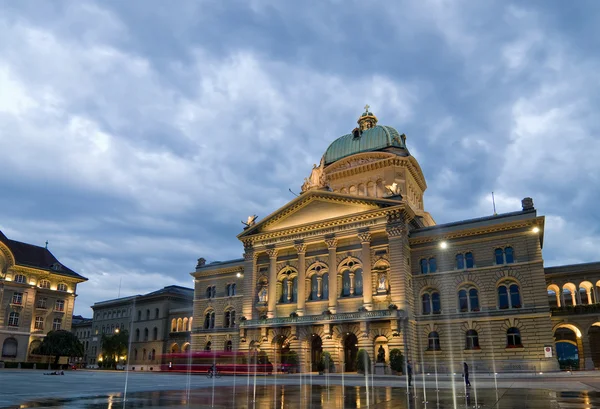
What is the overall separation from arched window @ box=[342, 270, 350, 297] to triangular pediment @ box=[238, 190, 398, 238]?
6364mm

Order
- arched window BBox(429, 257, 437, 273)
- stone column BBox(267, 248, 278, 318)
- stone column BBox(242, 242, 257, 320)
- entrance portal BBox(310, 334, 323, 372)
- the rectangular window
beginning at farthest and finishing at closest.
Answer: the rectangular window < stone column BBox(242, 242, 257, 320) < stone column BBox(267, 248, 278, 318) < entrance portal BBox(310, 334, 323, 372) < arched window BBox(429, 257, 437, 273)

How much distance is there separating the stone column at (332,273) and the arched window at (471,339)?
13445 millimetres

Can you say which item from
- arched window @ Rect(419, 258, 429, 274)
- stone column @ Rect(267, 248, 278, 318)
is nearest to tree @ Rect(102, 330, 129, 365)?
stone column @ Rect(267, 248, 278, 318)

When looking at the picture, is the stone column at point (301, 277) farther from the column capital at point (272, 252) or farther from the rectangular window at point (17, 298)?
the rectangular window at point (17, 298)

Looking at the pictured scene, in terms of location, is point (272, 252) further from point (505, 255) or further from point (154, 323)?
point (154, 323)

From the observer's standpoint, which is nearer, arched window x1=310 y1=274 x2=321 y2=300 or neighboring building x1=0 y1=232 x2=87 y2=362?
arched window x1=310 y1=274 x2=321 y2=300

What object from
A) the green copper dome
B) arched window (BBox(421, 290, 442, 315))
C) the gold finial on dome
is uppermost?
the gold finial on dome

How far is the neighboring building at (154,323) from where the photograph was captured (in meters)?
77.1

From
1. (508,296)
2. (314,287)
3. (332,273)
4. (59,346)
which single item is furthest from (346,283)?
(59,346)

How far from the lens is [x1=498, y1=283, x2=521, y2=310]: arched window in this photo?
4528 cm

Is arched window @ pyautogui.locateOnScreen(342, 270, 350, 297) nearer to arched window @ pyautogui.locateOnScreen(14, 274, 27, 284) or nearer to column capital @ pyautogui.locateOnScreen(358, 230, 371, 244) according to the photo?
column capital @ pyautogui.locateOnScreen(358, 230, 371, 244)

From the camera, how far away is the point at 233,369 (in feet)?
149

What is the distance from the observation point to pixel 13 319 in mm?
70375

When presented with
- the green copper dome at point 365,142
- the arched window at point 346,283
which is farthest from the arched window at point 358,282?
the green copper dome at point 365,142
